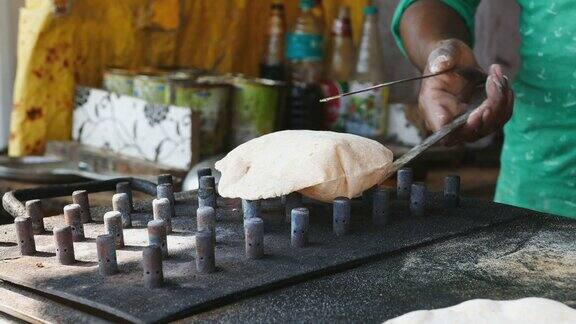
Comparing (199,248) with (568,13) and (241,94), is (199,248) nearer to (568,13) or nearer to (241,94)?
(568,13)

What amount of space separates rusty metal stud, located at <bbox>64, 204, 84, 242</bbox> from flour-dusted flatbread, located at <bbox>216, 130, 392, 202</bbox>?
20 centimetres

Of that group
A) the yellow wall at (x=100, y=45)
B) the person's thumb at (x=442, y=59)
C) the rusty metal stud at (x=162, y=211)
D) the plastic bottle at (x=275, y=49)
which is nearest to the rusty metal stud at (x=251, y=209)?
the rusty metal stud at (x=162, y=211)

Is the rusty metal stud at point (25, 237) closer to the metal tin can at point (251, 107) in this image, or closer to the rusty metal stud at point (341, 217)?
the rusty metal stud at point (341, 217)

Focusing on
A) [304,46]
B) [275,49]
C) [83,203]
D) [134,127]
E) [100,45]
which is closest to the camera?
[83,203]

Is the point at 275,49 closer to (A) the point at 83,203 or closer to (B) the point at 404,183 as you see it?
(B) the point at 404,183

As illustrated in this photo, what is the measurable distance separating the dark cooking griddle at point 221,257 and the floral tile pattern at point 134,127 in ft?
3.07

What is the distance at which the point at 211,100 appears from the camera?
7.39 feet

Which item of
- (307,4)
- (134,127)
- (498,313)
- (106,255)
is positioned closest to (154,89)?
(134,127)

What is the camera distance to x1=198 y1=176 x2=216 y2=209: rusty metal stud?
3.50 feet

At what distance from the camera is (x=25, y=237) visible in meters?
0.87

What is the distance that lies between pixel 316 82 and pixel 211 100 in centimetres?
72

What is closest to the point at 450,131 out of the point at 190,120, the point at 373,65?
the point at 190,120

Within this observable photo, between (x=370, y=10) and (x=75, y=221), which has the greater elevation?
(x=370, y=10)

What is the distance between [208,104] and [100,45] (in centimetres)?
51
